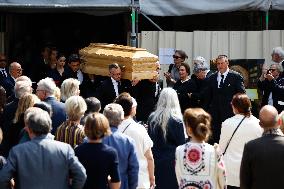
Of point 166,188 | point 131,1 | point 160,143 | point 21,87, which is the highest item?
point 131,1

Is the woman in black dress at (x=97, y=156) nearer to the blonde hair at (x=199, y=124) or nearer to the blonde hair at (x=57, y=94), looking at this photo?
the blonde hair at (x=199, y=124)

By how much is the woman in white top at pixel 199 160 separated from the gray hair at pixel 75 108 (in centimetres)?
127

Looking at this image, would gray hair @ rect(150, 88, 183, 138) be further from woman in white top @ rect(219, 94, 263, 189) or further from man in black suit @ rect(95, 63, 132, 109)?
man in black suit @ rect(95, 63, 132, 109)

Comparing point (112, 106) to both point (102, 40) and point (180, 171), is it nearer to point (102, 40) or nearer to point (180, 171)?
point (180, 171)

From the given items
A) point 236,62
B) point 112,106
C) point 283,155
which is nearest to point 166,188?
point 112,106

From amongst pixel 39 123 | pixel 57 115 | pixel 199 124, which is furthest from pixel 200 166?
pixel 57 115

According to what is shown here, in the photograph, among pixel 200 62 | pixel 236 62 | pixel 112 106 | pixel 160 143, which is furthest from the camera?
pixel 236 62

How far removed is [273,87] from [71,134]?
17.7 ft

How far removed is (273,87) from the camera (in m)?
12.3

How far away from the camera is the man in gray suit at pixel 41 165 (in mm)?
6715

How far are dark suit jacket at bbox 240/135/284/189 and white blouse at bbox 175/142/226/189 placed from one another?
28 centimetres

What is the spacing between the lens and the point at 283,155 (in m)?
7.02

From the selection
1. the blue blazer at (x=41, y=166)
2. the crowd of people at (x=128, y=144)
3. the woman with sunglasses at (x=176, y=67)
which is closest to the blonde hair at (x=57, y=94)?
the crowd of people at (x=128, y=144)

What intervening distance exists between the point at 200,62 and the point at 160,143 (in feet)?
14.1
